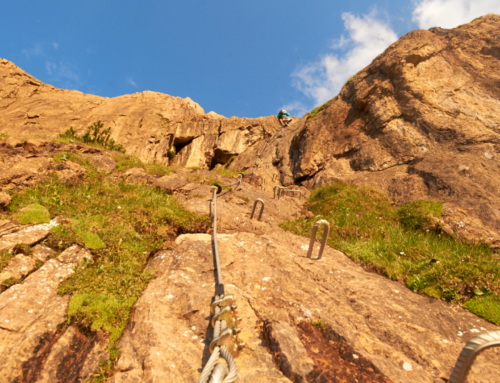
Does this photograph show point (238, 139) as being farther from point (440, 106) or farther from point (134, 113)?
point (440, 106)

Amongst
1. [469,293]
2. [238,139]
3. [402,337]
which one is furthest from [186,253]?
[238,139]

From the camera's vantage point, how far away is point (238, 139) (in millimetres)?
21266

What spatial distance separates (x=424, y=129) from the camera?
12258 millimetres

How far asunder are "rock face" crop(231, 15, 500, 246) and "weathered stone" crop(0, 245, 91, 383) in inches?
366

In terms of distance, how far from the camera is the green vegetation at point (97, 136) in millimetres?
18484

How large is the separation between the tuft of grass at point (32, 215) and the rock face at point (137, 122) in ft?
45.0

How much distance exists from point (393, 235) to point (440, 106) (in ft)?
26.5

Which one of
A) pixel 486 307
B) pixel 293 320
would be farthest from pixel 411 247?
pixel 293 320

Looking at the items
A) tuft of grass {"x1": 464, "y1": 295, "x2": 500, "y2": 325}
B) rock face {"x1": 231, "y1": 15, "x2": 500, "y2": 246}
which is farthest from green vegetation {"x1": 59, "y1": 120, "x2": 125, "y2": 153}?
tuft of grass {"x1": 464, "y1": 295, "x2": 500, "y2": 325}

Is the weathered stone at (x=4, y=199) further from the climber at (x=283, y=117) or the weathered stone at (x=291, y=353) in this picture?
the climber at (x=283, y=117)

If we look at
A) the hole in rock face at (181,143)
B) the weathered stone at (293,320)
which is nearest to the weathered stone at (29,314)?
the weathered stone at (293,320)

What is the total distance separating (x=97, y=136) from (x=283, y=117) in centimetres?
1353

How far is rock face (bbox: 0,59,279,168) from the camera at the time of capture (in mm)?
19359

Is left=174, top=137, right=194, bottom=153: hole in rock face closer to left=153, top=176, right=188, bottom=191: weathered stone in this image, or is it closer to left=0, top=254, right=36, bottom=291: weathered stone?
left=153, top=176, right=188, bottom=191: weathered stone
